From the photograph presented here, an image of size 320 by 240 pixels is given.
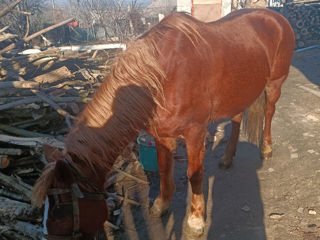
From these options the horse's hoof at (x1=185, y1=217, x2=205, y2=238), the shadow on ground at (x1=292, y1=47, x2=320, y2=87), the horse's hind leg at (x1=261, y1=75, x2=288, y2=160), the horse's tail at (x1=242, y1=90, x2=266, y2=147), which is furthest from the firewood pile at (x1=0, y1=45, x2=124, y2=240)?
the shadow on ground at (x1=292, y1=47, x2=320, y2=87)

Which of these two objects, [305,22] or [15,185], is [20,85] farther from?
[305,22]

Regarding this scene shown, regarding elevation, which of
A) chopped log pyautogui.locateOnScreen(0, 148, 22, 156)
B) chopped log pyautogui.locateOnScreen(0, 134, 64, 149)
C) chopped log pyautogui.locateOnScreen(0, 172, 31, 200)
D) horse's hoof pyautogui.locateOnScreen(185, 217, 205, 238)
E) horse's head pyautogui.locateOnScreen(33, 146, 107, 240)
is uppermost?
horse's head pyautogui.locateOnScreen(33, 146, 107, 240)

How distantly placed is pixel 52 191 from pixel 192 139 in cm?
143

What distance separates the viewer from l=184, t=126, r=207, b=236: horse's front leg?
2.57 meters

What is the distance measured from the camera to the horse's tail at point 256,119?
4.07 m

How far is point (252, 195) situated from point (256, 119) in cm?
135

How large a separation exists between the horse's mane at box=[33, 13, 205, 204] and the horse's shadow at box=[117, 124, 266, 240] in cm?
129

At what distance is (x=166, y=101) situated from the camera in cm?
228

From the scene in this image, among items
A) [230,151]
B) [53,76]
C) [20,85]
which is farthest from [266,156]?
[53,76]

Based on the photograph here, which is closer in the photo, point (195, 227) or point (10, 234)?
point (10, 234)

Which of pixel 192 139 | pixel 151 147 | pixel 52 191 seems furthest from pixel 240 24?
pixel 52 191

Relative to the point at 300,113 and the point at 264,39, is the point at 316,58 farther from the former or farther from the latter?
the point at 264,39

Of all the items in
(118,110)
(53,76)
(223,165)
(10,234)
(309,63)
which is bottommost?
(309,63)

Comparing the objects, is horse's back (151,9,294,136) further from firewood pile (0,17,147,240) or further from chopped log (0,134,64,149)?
chopped log (0,134,64,149)
